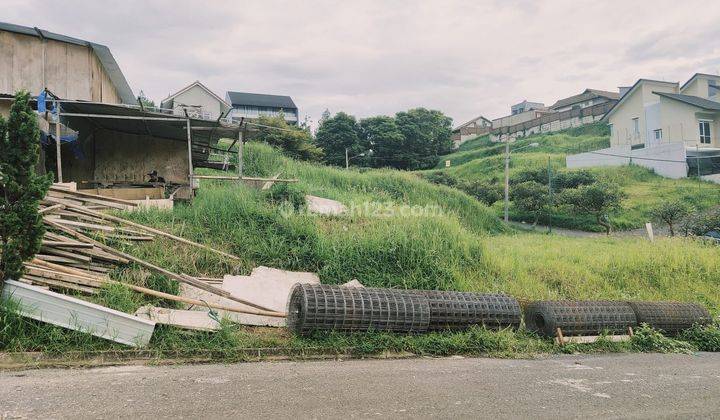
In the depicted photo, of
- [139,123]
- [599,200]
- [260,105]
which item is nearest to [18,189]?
[139,123]

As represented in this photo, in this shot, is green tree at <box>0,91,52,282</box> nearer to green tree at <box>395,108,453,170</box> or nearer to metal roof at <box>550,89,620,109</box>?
green tree at <box>395,108,453,170</box>

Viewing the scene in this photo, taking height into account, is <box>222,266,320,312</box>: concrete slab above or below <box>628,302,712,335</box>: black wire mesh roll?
above

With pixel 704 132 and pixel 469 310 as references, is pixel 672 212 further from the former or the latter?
pixel 469 310

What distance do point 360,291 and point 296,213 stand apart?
169 inches

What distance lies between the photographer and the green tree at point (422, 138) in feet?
157

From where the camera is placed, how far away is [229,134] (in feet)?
46.7

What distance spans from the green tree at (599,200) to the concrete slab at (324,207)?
17.1 m

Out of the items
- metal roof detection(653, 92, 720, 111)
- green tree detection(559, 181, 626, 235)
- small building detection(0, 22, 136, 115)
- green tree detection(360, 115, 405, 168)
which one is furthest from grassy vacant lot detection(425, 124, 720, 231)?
small building detection(0, 22, 136, 115)

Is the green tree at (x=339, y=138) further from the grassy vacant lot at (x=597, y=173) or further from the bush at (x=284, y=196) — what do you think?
the bush at (x=284, y=196)

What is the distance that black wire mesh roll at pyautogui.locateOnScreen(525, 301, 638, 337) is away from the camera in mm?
7180

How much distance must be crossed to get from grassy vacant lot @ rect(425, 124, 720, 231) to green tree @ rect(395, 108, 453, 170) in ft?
Answer: 6.38

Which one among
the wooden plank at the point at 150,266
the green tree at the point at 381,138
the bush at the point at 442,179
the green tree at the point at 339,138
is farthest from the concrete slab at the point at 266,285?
the green tree at the point at 381,138

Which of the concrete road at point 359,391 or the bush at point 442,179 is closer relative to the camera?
the concrete road at point 359,391

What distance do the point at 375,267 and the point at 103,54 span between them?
11214 millimetres
